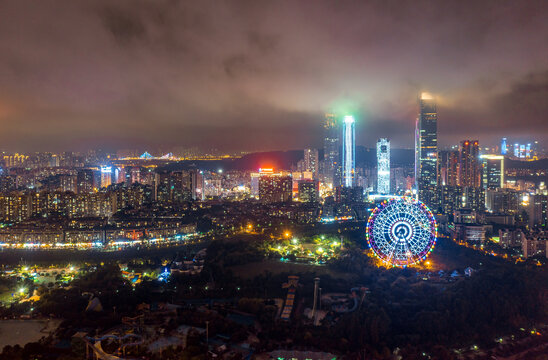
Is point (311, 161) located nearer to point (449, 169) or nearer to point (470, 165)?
point (449, 169)

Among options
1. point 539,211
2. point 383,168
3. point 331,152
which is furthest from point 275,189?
point 539,211

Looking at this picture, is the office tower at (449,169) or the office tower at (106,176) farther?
the office tower at (106,176)

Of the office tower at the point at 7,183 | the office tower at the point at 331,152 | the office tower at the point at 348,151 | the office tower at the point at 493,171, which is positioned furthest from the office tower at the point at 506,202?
the office tower at the point at 7,183

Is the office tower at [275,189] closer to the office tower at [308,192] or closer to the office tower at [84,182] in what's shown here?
the office tower at [308,192]

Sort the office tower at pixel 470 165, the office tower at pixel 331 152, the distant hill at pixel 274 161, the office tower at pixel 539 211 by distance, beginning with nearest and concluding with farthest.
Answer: the office tower at pixel 539 211
the office tower at pixel 470 165
the office tower at pixel 331 152
the distant hill at pixel 274 161

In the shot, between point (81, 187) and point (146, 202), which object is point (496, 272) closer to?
point (146, 202)

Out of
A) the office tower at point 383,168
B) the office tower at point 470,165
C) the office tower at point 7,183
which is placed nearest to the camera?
the office tower at point 7,183
